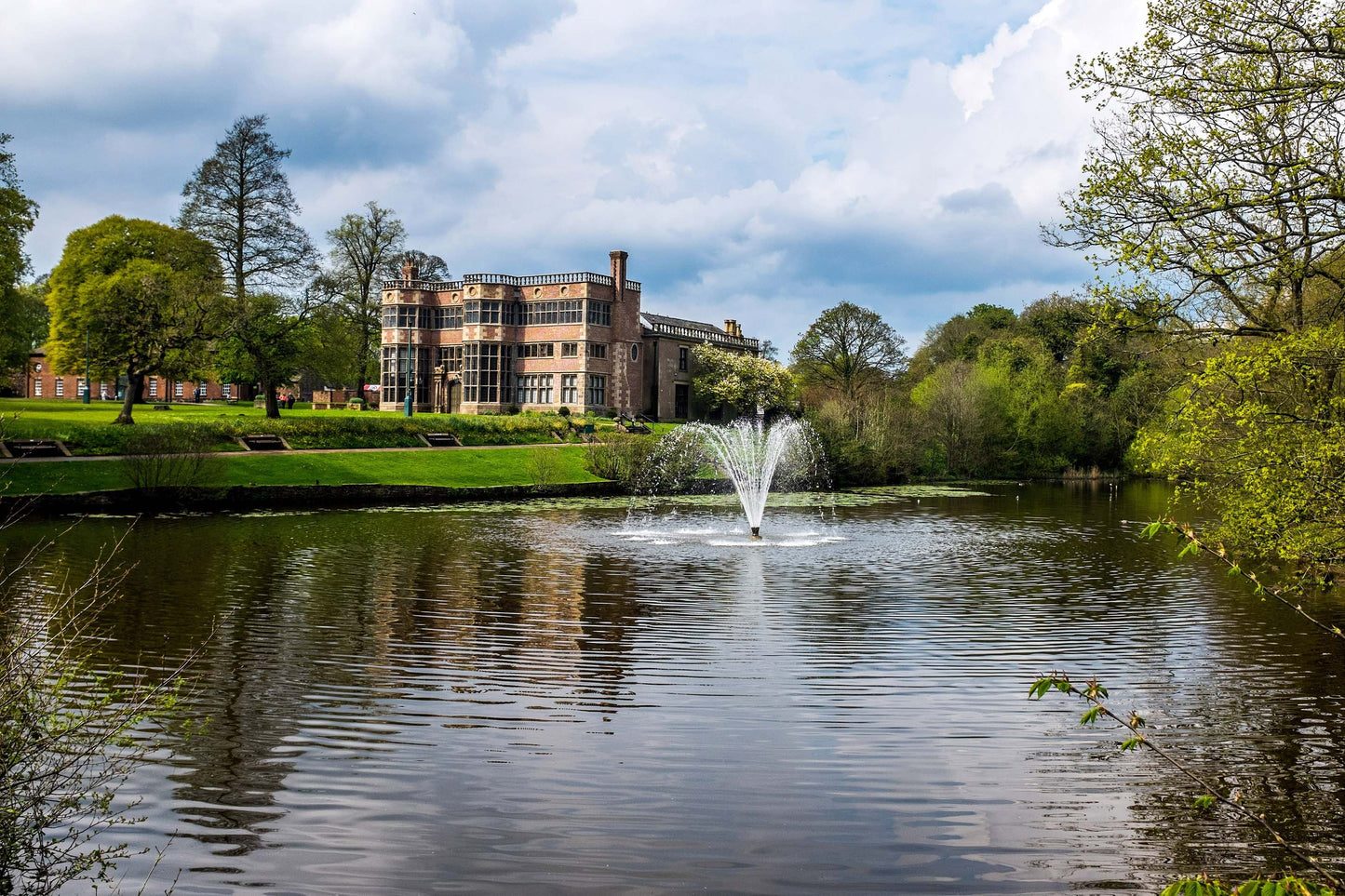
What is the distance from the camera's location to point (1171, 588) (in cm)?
1766

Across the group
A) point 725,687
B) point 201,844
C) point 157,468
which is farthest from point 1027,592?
point 157,468

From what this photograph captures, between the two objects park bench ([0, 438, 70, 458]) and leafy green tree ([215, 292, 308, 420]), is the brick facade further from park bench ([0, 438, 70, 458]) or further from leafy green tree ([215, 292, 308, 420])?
park bench ([0, 438, 70, 458])

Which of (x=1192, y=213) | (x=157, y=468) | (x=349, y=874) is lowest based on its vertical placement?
(x=349, y=874)

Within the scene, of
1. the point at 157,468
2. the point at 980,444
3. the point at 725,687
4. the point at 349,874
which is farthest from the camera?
the point at 980,444

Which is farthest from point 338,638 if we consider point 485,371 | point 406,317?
point 406,317

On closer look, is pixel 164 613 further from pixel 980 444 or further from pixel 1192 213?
pixel 980 444

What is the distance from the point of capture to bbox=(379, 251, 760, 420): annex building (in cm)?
6381

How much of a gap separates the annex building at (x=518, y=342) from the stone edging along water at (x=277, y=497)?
23929 millimetres

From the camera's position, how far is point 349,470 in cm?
3816

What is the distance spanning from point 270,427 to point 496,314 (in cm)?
2492

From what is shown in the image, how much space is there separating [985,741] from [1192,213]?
6953 millimetres

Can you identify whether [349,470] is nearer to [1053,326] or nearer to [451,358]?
[451,358]

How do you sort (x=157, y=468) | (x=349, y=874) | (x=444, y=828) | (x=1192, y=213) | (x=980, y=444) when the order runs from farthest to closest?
1. (x=980, y=444)
2. (x=157, y=468)
3. (x=1192, y=213)
4. (x=444, y=828)
5. (x=349, y=874)


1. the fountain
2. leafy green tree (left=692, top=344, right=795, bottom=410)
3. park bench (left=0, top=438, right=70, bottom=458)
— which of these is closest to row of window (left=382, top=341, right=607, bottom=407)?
leafy green tree (left=692, top=344, right=795, bottom=410)
